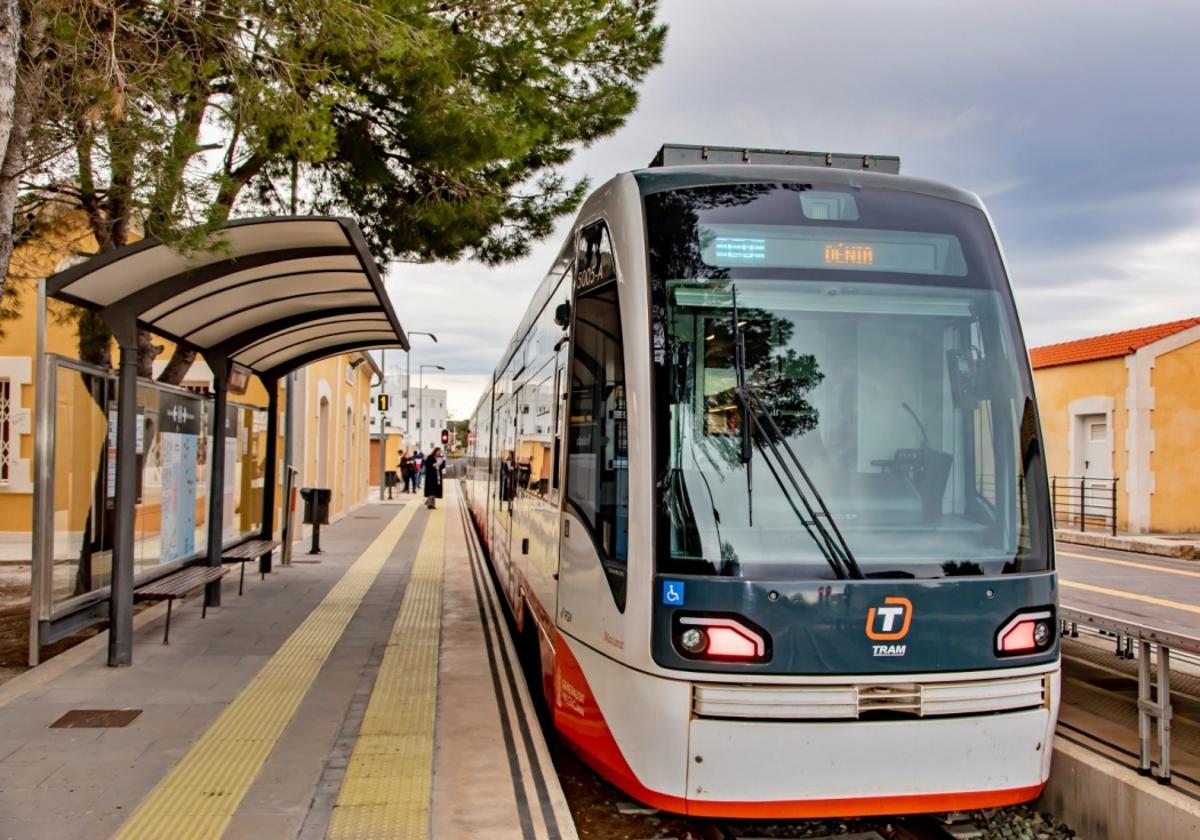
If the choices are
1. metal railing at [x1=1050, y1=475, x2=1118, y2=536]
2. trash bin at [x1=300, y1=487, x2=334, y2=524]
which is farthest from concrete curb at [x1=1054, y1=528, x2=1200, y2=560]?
trash bin at [x1=300, y1=487, x2=334, y2=524]

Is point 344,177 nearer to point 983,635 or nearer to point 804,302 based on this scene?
point 804,302

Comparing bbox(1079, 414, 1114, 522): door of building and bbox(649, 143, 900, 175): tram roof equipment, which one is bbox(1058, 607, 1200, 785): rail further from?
bbox(1079, 414, 1114, 522): door of building

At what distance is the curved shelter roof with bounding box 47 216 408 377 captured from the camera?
260 inches

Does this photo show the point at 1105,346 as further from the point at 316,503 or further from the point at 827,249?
the point at 827,249

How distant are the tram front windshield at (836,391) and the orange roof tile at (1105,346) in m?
15.9

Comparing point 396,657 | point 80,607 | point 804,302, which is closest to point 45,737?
point 80,607

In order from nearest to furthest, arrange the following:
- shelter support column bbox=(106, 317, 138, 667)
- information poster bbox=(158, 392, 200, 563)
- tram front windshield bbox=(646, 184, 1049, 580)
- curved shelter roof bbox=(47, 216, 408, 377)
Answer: tram front windshield bbox=(646, 184, 1049, 580), curved shelter roof bbox=(47, 216, 408, 377), shelter support column bbox=(106, 317, 138, 667), information poster bbox=(158, 392, 200, 563)

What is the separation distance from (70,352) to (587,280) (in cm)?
1381

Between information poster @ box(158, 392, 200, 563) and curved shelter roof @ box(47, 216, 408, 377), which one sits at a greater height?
curved shelter roof @ box(47, 216, 408, 377)

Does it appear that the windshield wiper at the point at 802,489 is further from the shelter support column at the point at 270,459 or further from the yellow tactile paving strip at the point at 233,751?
the shelter support column at the point at 270,459

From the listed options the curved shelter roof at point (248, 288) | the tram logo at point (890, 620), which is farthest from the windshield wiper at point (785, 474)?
the curved shelter roof at point (248, 288)

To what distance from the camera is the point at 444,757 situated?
5406 mm

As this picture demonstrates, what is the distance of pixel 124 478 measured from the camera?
7.22 meters

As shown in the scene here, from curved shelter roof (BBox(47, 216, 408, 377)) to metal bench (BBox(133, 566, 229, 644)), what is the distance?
2133mm
